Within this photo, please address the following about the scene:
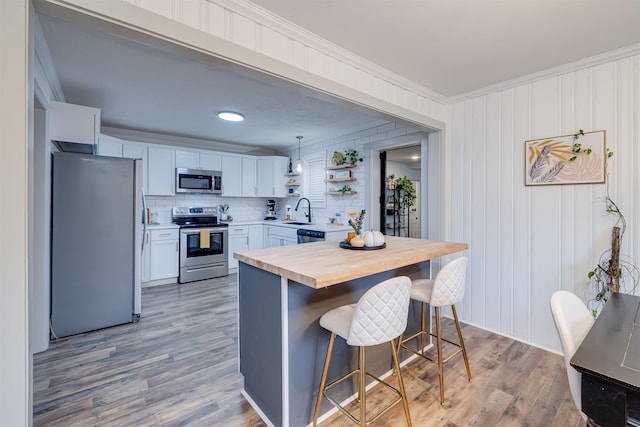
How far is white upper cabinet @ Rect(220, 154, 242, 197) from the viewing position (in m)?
5.45

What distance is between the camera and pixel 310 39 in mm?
2039

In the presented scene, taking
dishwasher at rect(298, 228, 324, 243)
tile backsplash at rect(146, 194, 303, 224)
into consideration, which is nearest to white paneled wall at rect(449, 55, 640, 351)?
dishwasher at rect(298, 228, 324, 243)

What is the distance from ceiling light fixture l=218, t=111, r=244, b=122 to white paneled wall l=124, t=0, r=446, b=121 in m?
2.00

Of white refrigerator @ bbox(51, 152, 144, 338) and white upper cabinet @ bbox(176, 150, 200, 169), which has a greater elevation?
white upper cabinet @ bbox(176, 150, 200, 169)

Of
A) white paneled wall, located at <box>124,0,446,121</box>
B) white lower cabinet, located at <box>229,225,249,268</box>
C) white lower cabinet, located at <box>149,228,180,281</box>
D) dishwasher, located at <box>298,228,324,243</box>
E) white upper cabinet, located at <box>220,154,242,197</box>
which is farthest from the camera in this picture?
white upper cabinet, located at <box>220,154,242,197</box>

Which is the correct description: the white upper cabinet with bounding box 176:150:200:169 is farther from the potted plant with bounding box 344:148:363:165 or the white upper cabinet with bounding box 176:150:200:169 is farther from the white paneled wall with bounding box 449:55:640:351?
the white paneled wall with bounding box 449:55:640:351

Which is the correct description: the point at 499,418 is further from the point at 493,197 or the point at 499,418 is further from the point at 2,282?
the point at 2,282

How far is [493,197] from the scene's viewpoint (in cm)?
297

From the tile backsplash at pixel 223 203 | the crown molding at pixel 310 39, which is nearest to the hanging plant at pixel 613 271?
the crown molding at pixel 310 39

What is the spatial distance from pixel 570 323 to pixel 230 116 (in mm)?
3904

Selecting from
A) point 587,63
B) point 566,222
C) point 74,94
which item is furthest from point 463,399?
point 74,94

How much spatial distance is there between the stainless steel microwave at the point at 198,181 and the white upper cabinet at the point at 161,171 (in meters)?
0.12

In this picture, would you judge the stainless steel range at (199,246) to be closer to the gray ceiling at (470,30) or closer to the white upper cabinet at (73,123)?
the white upper cabinet at (73,123)

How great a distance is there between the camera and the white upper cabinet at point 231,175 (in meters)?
5.45
